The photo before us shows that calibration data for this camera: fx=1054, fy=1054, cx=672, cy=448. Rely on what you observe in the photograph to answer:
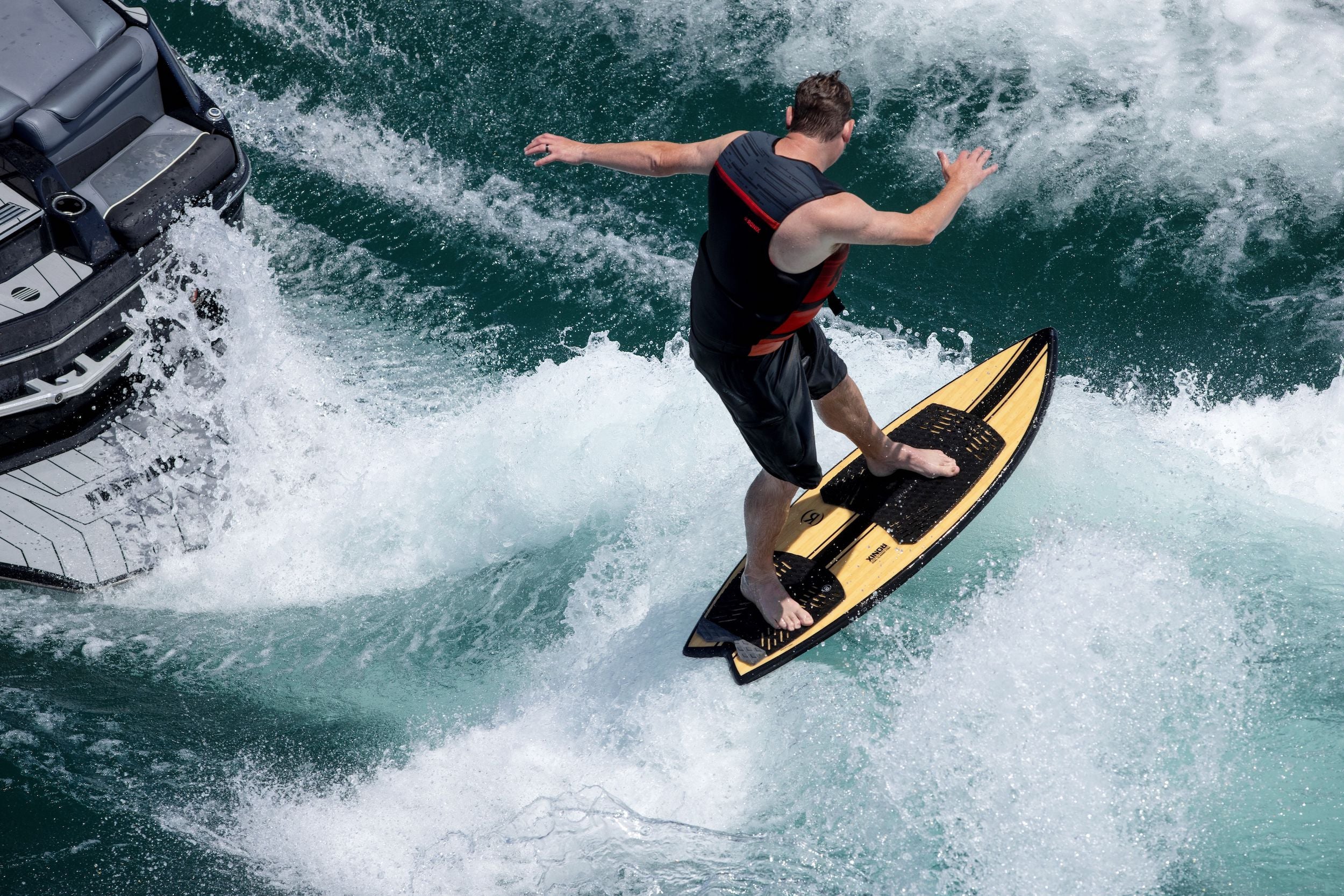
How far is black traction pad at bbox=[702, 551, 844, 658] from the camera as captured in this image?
12.8ft

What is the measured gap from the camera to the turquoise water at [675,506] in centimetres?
369

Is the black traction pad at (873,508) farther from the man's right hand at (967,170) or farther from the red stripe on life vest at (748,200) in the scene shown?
the red stripe on life vest at (748,200)

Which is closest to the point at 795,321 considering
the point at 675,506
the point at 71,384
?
the point at 675,506

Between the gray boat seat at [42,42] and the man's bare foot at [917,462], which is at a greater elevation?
the gray boat seat at [42,42]

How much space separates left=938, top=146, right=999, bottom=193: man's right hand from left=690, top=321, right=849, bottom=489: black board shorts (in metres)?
0.65

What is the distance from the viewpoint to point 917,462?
4.24 meters

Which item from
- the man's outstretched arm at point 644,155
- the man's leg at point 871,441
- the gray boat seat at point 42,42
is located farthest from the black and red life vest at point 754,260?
the gray boat seat at point 42,42

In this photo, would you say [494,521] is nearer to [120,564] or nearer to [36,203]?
[120,564]

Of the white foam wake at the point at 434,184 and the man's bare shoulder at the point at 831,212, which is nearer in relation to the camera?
the man's bare shoulder at the point at 831,212

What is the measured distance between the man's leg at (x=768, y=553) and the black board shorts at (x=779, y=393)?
0.40 ft

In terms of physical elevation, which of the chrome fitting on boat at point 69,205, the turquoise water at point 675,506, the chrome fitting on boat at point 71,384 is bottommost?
the turquoise water at point 675,506

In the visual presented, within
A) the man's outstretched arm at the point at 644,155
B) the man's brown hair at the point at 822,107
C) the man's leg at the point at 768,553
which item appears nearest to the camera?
the man's brown hair at the point at 822,107

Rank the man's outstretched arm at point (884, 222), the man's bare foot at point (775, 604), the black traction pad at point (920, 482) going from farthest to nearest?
the black traction pad at point (920, 482)
the man's bare foot at point (775, 604)
the man's outstretched arm at point (884, 222)

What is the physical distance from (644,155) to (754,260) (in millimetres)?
602
